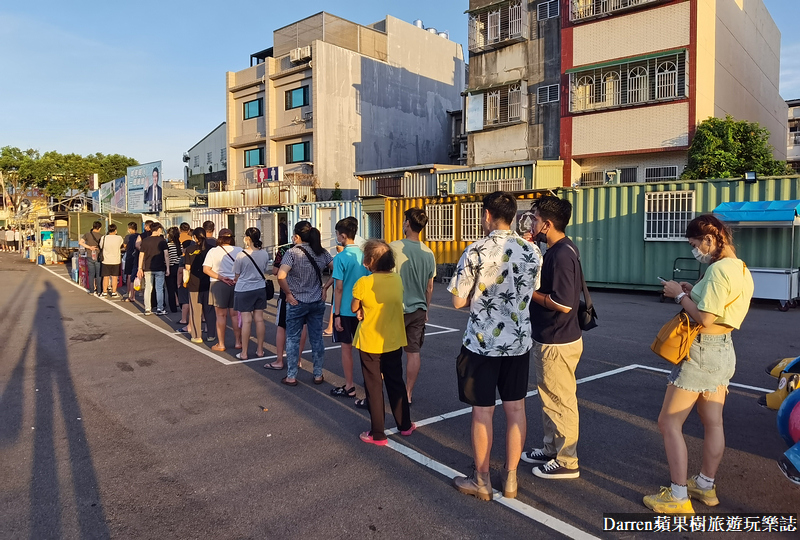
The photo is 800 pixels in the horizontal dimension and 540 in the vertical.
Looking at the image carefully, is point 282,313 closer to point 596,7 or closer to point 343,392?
point 343,392

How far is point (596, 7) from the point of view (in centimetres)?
2156

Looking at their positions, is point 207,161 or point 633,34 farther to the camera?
point 207,161

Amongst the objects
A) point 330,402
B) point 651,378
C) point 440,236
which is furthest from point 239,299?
point 440,236

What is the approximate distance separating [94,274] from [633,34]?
62.2 ft

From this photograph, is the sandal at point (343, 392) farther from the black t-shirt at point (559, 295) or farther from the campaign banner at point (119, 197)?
the campaign banner at point (119, 197)

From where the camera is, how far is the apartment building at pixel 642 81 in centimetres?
1969

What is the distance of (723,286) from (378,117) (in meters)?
32.3

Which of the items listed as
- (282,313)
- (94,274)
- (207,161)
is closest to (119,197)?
(207,161)

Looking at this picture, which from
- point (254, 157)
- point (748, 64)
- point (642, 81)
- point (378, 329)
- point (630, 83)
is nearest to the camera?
point (378, 329)

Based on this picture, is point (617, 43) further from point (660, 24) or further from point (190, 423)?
point (190, 423)

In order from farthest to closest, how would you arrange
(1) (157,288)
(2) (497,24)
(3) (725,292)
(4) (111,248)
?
(2) (497,24) < (4) (111,248) < (1) (157,288) < (3) (725,292)

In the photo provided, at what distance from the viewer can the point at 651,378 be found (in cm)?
684

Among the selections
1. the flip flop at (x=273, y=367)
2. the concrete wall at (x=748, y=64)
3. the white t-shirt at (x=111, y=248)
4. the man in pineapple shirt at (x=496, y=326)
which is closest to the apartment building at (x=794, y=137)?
the concrete wall at (x=748, y=64)

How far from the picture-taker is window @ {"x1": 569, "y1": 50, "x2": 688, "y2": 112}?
65.0 ft
